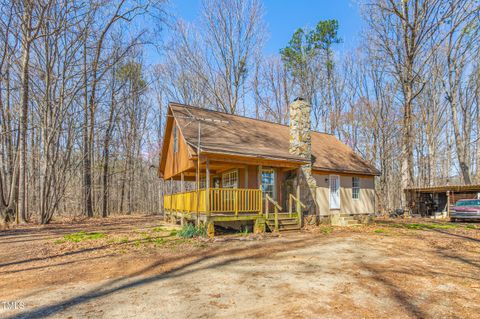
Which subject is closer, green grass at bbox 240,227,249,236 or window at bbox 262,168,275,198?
green grass at bbox 240,227,249,236

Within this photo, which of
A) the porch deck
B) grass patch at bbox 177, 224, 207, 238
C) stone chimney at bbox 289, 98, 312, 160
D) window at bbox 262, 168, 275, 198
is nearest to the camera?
grass patch at bbox 177, 224, 207, 238

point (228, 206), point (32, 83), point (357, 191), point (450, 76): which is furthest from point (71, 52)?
point (450, 76)

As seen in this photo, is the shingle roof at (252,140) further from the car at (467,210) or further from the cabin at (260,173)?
the car at (467,210)

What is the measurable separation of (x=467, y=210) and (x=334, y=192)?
858 centimetres

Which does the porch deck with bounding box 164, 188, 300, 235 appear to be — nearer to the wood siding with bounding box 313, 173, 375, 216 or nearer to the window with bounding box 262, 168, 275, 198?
the window with bounding box 262, 168, 275, 198

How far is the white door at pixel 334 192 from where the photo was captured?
16625 millimetres

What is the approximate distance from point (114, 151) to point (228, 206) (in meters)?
A: 21.7

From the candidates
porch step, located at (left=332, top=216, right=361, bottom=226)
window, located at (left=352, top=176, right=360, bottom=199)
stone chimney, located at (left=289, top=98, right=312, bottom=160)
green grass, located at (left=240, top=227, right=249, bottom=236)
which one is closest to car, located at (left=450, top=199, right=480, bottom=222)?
window, located at (left=352, top=176, right=360, bottom=199)

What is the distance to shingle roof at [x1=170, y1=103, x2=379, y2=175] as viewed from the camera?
40.4 ft

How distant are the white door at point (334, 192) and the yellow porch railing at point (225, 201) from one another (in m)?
6.52

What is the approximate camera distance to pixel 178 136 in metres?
16.1

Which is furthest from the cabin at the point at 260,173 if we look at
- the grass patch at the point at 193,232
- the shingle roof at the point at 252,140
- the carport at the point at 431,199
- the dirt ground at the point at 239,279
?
the carport at the point at 431,199

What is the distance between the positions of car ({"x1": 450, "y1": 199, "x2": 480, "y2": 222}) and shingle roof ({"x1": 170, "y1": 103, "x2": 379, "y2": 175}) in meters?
5.72

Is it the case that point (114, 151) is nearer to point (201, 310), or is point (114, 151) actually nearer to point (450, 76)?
point (201, 310)
